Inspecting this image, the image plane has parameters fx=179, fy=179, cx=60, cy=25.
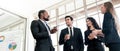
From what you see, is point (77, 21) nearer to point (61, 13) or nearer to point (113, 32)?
point (61, 13)

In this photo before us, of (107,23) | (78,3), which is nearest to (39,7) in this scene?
(78,3)

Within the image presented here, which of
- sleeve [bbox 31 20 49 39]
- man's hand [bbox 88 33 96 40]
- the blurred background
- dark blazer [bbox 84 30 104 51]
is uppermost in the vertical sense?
the blurred background

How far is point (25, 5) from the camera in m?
4.27

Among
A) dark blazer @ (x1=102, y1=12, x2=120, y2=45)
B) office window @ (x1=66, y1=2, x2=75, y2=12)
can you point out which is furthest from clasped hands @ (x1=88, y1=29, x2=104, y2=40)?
office window @ (x1=66, y1=2, x2=75, y2=12)

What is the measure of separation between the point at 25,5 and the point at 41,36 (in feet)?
6.60

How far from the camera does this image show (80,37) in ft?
9.29

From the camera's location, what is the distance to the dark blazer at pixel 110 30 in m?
2.27

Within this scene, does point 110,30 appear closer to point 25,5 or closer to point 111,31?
point 111,31

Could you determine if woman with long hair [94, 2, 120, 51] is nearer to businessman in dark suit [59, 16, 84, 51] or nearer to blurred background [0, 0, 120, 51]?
businessman in dark suit [59, 16, 84, 51]

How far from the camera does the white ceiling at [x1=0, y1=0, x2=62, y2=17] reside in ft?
12.6

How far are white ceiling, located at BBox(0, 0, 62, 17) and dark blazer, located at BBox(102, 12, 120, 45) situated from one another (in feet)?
6.76

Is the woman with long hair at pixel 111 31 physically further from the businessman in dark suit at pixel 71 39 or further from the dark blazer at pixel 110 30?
the businessman in dark suit at pixel 71 39

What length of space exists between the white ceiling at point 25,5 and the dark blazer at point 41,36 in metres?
1.42

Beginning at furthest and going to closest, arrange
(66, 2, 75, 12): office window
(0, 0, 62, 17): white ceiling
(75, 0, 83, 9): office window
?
(66, 2, 75, 12): office window < (75, 0, 83, 9): office window < (0, 0, 62, 17): white ceiling
